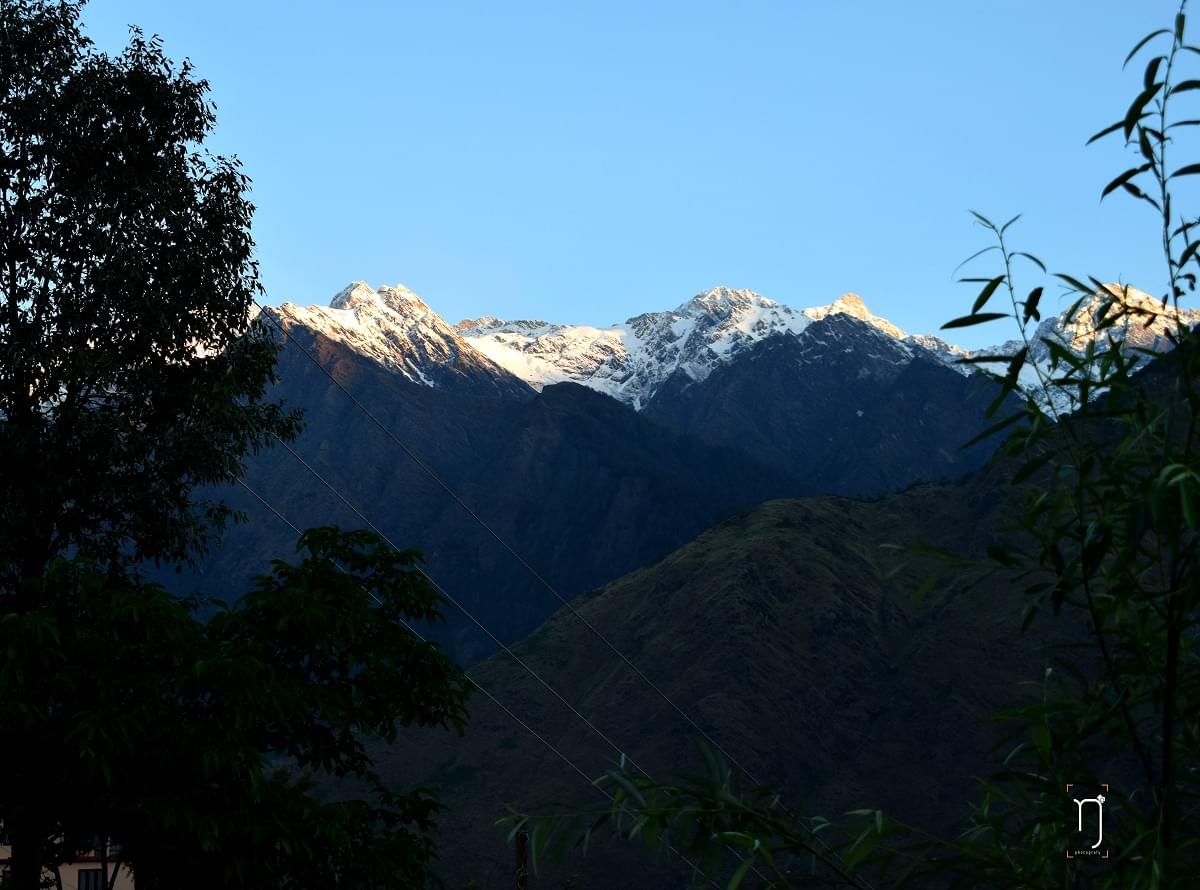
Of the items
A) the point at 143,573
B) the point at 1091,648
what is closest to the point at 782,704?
the point at 143,573

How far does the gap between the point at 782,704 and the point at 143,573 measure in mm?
158709

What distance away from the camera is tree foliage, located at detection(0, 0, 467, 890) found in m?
19.8

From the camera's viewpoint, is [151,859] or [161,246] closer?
[151,859]

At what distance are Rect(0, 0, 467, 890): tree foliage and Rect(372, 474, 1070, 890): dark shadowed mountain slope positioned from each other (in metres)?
129

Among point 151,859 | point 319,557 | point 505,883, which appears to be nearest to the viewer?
point 151,859

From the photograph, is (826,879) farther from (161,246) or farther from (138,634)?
(161,246)

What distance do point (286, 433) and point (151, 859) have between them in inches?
402

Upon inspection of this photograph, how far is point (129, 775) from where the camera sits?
66.4 ft

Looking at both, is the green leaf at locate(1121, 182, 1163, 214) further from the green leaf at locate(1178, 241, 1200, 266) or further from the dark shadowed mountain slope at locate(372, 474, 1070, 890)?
the dark shadowed mountain slope at locate(372, 474, 1070, 890)

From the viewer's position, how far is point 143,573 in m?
26.7

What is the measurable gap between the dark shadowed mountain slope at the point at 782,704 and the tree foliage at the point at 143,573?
128973 mm

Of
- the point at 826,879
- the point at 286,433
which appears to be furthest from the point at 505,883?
the point at 826,879

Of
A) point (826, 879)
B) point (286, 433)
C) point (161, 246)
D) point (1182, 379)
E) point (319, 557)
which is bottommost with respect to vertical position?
point (826, 879)

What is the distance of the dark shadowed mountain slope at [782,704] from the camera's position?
161m
